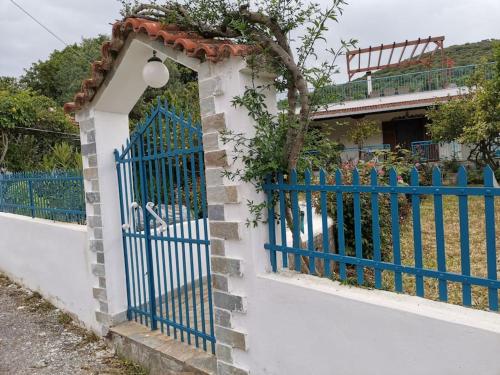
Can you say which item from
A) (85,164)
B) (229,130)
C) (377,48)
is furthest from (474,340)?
(377,48)

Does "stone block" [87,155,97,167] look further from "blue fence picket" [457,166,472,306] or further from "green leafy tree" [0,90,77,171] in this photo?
"green leafy tree" [0,90,77,171]

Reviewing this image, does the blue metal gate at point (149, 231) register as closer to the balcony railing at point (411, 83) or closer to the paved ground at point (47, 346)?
the paved ground at point (47, 346)

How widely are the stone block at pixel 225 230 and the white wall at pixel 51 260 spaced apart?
2.26 m

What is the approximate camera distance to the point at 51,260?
17.7 feet

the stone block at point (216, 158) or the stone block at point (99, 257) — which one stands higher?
the stone block at point (216, 158)

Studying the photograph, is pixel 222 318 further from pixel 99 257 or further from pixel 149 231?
pixel 99 257

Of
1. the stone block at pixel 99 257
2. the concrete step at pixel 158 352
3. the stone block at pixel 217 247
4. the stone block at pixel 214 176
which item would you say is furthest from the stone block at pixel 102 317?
the stone block at pixel 214 176

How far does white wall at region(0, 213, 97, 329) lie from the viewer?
4.67 m

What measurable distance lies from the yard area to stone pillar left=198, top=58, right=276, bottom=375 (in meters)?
1.82

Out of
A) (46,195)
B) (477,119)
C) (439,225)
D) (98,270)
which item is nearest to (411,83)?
(477,119)

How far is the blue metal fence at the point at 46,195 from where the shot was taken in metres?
5.04

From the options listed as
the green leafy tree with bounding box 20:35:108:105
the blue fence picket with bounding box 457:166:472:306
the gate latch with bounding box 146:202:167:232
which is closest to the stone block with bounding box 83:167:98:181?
the gate latch with bounding box 146:202:167:232

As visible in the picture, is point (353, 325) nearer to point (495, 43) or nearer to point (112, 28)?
point (112, 28)

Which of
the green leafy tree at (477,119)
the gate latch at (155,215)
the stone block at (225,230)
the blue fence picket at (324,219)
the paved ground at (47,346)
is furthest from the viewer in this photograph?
the green leafy tree at (477,119)
